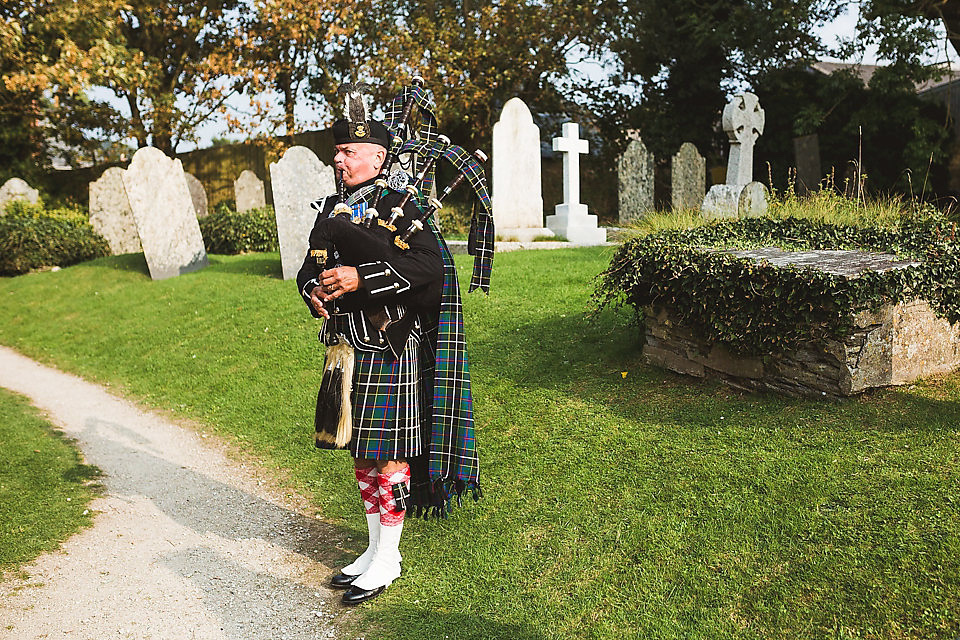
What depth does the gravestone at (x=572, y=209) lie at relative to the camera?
1338 centimetres

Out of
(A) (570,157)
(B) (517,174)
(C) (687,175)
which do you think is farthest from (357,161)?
(C) (687,175)

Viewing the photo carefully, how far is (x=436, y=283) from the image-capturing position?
11.1 ft

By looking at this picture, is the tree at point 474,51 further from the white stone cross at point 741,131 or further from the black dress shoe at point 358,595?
the black dress shoe at point 358,595

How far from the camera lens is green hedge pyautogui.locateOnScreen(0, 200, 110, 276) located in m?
15.1

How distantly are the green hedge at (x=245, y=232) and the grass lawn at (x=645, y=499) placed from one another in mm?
8478

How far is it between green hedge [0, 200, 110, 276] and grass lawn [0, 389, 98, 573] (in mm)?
9921

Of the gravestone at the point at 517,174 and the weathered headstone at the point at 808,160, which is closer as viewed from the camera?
the gravestone at the point at 517,174

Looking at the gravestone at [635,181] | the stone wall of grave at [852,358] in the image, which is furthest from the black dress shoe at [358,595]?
the gravestone at [635,181]

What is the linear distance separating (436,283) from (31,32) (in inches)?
767

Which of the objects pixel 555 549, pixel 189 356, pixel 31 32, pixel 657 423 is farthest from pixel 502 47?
pixel 555 549

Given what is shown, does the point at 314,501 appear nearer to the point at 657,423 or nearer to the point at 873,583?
the point at 657,423

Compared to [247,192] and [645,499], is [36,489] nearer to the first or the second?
[645,499]

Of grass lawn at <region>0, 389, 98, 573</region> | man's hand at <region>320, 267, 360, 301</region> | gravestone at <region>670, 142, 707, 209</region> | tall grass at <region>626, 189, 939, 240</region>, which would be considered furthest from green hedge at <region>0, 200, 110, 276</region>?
man's hand at <region>320, 267, 360, 301</region>

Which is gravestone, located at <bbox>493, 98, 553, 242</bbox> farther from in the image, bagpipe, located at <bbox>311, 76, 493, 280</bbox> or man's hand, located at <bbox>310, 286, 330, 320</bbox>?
man's hand, located at <bbox>310, 286, 330, 320</bbox>
